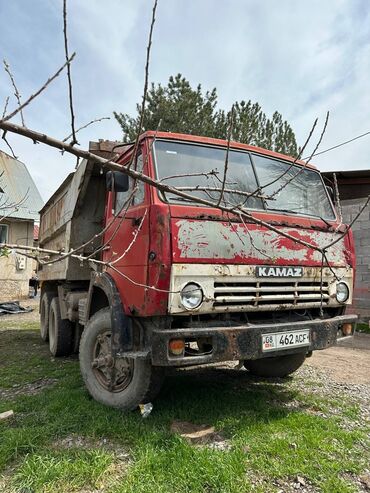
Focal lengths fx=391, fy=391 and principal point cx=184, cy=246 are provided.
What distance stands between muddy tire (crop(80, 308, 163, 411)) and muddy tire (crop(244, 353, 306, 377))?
→ 180 cm

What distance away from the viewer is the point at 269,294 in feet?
10.6

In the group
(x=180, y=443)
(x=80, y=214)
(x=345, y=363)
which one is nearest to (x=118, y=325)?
(x=180, y=443)

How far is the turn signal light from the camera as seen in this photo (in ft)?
9.15

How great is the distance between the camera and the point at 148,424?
311cm

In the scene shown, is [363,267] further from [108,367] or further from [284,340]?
[108,367]

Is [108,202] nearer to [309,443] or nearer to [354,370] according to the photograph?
[309,443]

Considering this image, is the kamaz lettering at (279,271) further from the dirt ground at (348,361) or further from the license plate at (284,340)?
the dirt ground at (348,361)

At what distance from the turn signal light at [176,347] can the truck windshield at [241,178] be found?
1057 mm

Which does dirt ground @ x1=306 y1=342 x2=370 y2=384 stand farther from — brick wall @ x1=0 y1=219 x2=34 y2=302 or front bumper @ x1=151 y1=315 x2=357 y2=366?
brick wall @ x1=0 y1=219 x2=34 y2=302

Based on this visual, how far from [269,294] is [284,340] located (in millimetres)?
383

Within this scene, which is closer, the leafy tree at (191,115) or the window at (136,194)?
the window at (136,194)

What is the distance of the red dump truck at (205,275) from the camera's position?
2859 millimetres

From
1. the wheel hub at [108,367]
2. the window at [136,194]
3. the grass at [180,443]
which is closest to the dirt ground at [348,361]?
the grass at [180,443]

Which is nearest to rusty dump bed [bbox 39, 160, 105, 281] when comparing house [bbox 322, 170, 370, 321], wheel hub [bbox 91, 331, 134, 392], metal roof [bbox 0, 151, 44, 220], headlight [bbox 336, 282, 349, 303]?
wheel hub [bbox 91, 331, 134, 392]
